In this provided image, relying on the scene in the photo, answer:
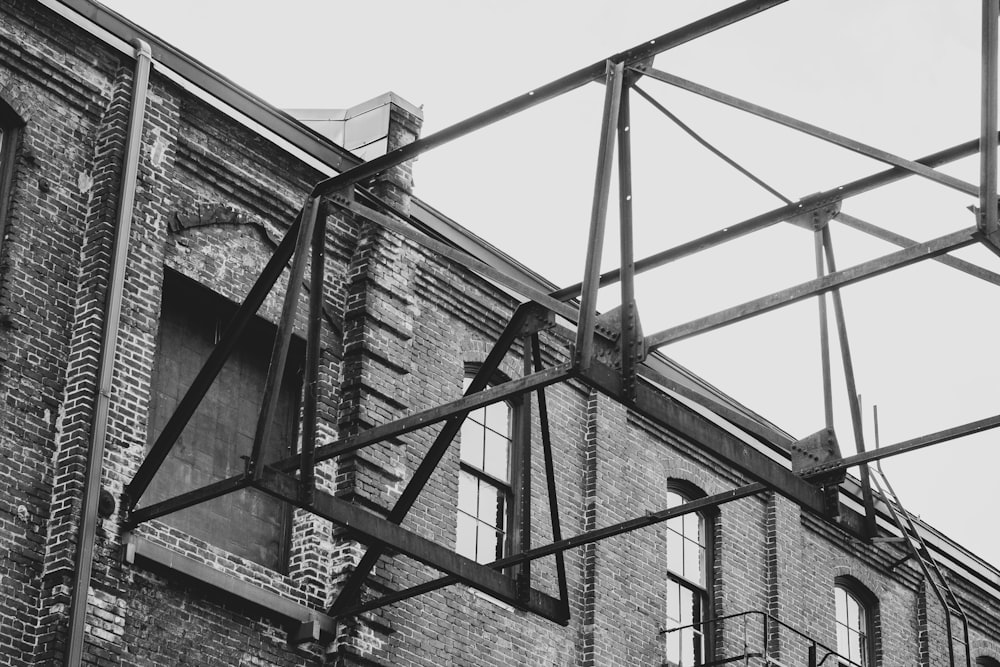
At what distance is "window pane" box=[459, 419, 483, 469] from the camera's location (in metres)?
15.5

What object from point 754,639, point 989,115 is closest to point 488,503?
point 754,639

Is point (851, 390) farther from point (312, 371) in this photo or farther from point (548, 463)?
point (312, 371)

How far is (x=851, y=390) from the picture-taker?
11109 millimetres

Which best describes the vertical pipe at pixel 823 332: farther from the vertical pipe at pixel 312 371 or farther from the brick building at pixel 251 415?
the vertical pipe at pixel 312 371

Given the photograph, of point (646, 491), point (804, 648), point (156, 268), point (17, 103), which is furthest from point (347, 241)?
point (804, 648)

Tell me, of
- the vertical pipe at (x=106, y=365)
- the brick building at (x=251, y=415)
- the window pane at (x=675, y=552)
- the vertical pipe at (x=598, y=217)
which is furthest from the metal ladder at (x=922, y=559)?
the vertical pipe at (x=106, y=365)

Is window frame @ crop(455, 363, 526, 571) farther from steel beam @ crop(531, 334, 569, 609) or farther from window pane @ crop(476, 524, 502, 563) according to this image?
steel beam @ crop(531, 334, 569, 609)

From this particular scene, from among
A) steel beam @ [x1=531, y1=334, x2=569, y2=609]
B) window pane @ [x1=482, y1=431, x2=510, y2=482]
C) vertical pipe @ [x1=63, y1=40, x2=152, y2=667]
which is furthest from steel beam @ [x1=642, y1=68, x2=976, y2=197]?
window pane @ [x1=482, y1=431, x2=510, y2=482]

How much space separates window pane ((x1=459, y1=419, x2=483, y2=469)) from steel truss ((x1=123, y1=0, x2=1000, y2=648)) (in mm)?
3113

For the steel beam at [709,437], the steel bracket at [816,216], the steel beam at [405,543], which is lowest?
the steel beam at [405,543]

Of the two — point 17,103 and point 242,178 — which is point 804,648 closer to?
point 242,178

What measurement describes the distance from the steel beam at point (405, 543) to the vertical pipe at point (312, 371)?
11 cm

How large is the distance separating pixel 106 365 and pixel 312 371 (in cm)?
187

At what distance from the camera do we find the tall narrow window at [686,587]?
17.5m
